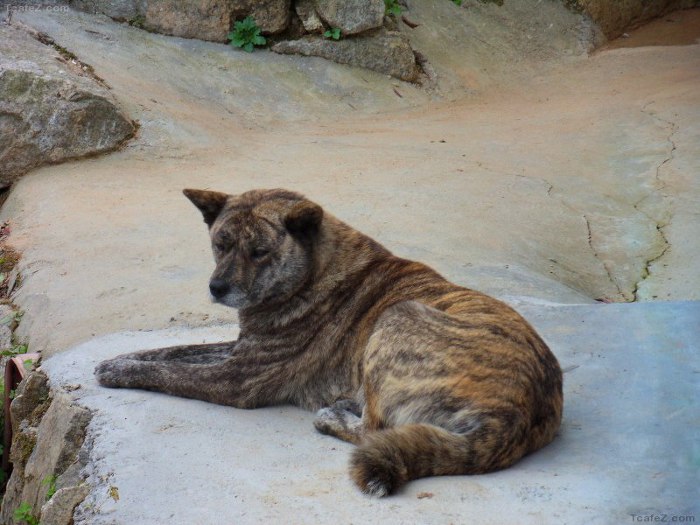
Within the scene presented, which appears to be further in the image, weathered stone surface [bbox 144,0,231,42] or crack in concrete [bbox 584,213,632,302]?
weathered stone surface [bbox 144,0,231,42]

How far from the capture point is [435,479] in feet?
12.8

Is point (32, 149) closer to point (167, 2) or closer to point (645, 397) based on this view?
point (167, 2)

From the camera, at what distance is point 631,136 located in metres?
12.5

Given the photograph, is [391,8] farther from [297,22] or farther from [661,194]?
[661,194]

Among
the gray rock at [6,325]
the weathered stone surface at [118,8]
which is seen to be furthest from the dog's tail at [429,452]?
the weathered stone surface at [118,8]

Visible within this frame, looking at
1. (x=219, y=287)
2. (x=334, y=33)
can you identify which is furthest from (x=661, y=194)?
(x=219, y=287)

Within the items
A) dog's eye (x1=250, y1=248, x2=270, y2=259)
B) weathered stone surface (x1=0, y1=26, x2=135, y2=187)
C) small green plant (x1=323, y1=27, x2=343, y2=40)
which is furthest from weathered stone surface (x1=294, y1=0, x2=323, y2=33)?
dog's eye (x1=250, y1=248, x2=270, y2=259)

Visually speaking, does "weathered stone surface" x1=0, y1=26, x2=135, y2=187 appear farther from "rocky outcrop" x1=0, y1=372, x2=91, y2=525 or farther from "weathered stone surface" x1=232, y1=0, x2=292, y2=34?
"rocky outcrop" x1=0, y1=372, x2=91, y2=525

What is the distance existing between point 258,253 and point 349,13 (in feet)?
34.0

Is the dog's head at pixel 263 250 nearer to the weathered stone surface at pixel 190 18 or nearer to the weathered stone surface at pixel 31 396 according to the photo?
the weathered stone surface at pixel 31 396

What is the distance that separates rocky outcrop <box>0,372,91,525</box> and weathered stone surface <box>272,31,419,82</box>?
10004 mm

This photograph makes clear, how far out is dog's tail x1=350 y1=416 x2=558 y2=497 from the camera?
3801 mm

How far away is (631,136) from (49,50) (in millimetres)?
8380

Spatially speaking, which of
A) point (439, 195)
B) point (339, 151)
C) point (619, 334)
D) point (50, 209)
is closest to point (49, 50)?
point (50, 209)
